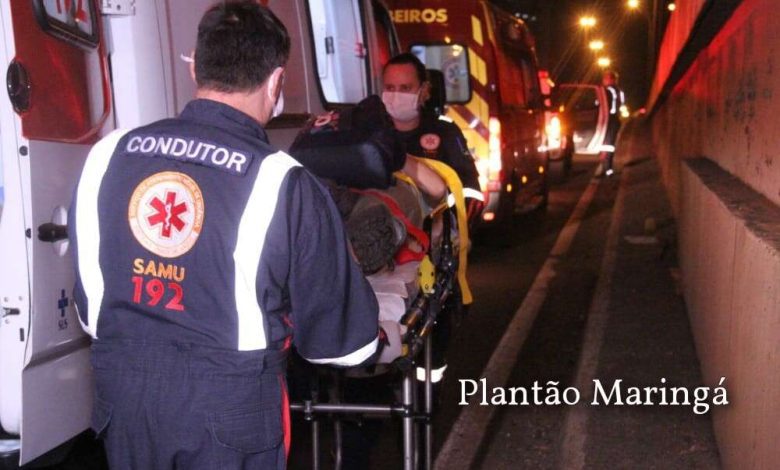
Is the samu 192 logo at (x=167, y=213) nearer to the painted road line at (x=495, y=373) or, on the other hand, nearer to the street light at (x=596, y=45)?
the painted road line at (x=495, y=373)

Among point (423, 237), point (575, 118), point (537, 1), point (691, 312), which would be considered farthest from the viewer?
point (537, 1)

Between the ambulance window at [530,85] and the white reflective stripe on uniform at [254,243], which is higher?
the ambulance window at [530,85]

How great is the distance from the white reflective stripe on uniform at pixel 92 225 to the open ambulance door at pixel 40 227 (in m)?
0.46

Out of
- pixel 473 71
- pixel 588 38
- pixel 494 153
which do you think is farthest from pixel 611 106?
pixel 588 38

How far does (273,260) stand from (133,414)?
0.45 metres

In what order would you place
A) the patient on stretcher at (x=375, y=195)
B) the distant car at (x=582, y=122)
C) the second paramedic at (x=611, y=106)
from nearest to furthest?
the patient on stretcher at (x=375, y=195) → the second paramedic at (x=611, y=106) → the distant car at (x=582, y=122)

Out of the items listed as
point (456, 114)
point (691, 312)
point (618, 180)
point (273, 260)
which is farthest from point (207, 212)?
point (618, 180)

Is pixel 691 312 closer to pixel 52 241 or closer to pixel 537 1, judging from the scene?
pixel 52 241

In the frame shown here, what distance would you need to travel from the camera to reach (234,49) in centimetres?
205

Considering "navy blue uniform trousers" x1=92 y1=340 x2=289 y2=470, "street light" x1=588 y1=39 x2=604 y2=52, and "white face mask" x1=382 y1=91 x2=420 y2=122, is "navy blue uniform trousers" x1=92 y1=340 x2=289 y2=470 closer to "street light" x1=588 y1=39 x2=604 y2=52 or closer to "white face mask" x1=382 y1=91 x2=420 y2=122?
"white face mask" x1=382 y1=91 x2=420 y2=122

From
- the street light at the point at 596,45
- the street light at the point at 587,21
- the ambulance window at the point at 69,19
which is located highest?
the street light at the point at 587,21

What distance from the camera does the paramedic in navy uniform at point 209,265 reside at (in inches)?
78.7

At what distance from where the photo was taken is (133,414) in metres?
2.04

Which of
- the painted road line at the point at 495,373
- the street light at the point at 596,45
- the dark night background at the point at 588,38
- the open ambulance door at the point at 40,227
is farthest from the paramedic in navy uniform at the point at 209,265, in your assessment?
the street light at the point at 596,45
